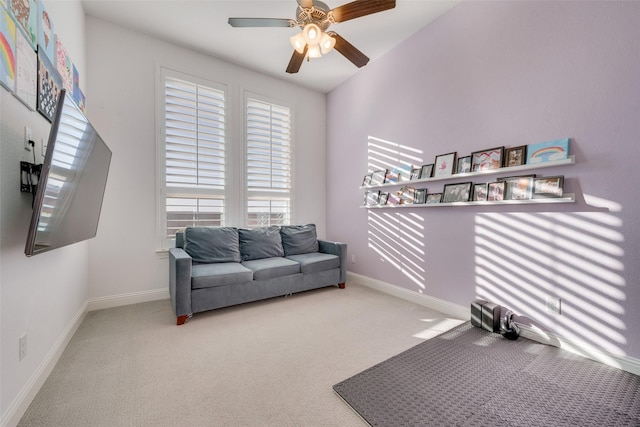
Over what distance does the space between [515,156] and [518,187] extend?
27 cm

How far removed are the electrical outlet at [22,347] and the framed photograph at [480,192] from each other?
3414 millimetres

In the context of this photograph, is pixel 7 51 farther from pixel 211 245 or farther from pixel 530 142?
pixel 530 142

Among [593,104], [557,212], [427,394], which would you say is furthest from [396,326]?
[593,104]

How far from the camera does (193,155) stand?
342 cm

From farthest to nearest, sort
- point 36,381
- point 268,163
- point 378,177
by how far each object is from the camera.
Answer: point 268,163, point 378,177, point 36,381

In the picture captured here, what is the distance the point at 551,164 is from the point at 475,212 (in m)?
0.72

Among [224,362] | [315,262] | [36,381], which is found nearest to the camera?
[36,381]

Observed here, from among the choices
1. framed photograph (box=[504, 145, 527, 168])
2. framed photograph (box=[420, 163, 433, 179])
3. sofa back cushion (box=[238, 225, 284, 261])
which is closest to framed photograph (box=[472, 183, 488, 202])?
framed photograph (box=[504, 145, 527, 168])

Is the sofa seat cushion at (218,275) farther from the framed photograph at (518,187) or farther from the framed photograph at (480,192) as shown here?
the framed photograph at (518,187)

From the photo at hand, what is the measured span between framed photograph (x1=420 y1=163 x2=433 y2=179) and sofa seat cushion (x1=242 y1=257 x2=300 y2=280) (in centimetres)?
183

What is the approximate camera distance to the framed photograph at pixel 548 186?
2.00 meters

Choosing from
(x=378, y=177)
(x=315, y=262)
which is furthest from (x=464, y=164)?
(x=315, y=262)

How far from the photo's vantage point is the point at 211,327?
2.46 m

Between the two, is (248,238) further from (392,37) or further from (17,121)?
(392,37)
